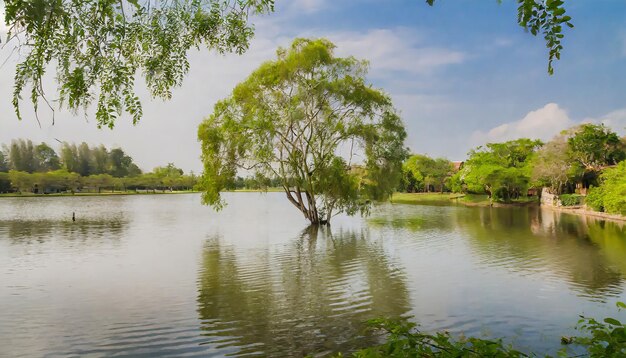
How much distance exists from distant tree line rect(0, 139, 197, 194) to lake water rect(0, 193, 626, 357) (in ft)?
299

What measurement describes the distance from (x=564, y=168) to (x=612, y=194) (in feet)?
49.6

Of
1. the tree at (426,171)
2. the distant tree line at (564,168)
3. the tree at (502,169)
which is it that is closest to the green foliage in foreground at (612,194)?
the distant tree line at (564,168)

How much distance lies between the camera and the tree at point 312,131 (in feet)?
104

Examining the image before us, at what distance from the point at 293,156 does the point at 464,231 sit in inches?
488

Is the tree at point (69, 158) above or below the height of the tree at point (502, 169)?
above

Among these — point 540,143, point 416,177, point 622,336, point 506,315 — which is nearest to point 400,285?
point 506,315

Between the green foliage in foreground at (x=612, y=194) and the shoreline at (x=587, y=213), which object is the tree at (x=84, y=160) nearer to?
the shoreline at (x=587, y=213)

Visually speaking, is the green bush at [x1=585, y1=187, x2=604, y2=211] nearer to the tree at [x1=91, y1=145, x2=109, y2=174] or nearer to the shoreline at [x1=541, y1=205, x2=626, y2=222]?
the shoreline at [x1=541, y1=205, x2=626, y2=222]

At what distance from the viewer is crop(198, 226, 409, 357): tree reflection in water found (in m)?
9.32

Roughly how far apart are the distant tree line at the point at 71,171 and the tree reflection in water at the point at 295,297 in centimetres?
10063

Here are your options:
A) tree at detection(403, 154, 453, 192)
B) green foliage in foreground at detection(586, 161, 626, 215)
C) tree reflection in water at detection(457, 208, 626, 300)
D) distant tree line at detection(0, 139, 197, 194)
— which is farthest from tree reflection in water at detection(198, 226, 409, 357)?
distant tree line at detection(0, 139, 197, 194)

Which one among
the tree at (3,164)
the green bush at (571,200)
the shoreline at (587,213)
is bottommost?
the shoreline at (587,213)

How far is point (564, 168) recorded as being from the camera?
53.8 m

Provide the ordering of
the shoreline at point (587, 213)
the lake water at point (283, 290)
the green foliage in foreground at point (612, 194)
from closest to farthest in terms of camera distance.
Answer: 1. the lake water at point (283, 290)
2. the green foliage in foreground at point (612, 194)
3. the shoreline at point (587, 213)
